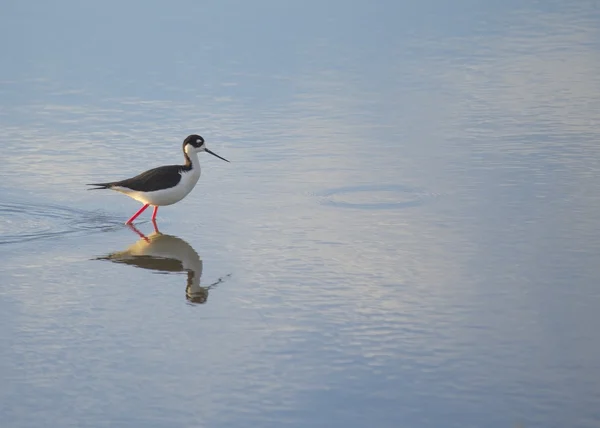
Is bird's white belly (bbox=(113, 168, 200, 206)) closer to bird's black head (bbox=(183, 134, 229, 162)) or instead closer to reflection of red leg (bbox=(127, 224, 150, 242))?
reflection of red leg (bbox=(127, 224, 150, 242))

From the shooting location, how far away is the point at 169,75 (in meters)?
16.8

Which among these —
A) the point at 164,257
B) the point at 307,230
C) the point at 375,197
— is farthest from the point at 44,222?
the point at 375,197

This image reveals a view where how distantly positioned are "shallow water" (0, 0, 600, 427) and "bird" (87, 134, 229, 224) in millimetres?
214

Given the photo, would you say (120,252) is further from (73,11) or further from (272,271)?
(73,11)

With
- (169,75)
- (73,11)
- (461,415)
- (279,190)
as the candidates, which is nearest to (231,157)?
(279,190)

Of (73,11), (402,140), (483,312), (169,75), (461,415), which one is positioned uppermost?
(73,11)

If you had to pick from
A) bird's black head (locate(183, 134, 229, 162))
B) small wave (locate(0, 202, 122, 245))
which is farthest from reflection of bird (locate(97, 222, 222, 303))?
bird's black head (locate(183, 134, 229, 162))

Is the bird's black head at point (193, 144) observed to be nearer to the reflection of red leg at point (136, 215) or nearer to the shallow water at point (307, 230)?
the shallow water at point (307, 230)

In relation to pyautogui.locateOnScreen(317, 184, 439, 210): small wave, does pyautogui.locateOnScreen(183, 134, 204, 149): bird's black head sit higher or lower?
higher

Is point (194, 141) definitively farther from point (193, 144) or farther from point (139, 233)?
point (139, 233)

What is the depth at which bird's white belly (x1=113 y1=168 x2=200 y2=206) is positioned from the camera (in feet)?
36.6

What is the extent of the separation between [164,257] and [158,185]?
1.26m

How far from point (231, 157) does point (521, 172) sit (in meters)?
3.10

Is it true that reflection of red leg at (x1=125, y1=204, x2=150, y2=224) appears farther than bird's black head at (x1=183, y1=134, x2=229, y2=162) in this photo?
No
